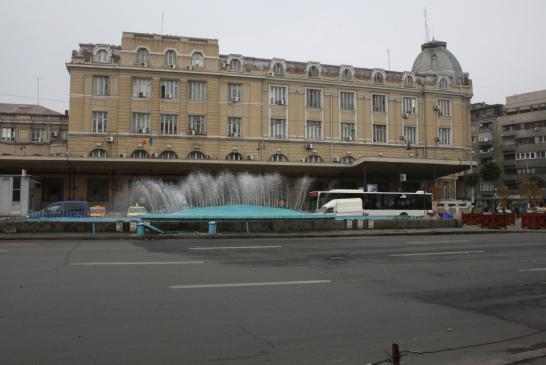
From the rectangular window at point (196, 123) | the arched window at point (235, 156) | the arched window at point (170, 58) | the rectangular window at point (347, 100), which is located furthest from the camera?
the rectangular window at point (347, 100)

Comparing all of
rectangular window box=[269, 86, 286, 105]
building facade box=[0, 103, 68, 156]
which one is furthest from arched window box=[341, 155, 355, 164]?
building facade box=[0, 103, 68, 156]

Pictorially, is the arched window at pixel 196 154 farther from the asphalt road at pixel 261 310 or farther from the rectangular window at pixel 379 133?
the asphalt road at pixel 261 310

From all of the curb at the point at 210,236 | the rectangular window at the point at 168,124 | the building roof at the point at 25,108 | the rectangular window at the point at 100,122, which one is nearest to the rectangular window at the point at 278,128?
the rectangular window at the point at 168,124

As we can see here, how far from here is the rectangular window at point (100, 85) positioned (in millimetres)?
45969

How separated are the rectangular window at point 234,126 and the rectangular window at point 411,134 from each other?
20676mm

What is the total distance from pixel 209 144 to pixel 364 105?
19.3 meters

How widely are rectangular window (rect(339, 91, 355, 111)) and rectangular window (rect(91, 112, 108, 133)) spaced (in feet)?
85.7

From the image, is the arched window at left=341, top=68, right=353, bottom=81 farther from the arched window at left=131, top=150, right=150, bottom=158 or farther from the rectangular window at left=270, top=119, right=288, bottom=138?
the arched window at left=131, top=150, right=150, bottom=158

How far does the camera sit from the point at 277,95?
50.8m

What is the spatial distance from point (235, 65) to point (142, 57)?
9.83 metres

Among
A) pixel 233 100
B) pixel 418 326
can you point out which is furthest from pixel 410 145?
pixel 418 326

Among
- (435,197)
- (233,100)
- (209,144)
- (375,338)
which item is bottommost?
(375,338)

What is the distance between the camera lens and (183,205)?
38875 millimetres

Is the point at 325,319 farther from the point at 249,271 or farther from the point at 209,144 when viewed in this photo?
the point at 209,144
